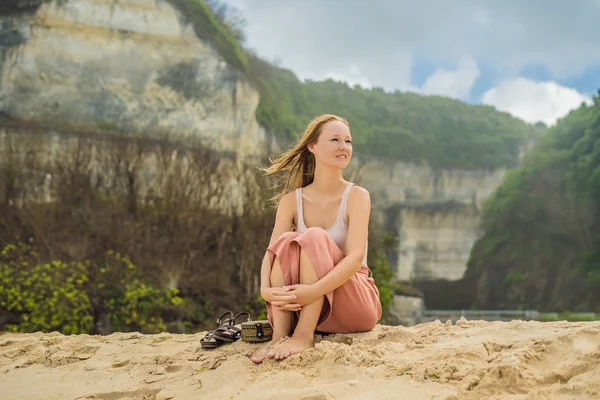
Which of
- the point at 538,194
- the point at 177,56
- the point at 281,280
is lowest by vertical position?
the point at 281,280

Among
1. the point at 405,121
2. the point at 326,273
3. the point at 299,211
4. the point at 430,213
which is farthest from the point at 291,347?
the point at 405,121

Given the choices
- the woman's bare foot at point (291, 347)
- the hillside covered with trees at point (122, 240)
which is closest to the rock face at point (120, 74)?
the hillside covered with trees at point (122, 240)

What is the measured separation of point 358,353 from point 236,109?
1561cm

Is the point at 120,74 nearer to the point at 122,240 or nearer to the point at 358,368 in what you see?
the point at 122,240

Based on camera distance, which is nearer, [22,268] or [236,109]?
[22,268]

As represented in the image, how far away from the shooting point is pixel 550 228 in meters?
19.6

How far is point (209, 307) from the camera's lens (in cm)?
982

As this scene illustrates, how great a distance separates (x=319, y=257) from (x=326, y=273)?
0.08 metres

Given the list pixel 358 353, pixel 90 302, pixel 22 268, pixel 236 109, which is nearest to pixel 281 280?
pixel 358 353

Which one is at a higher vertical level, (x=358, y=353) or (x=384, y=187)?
(x=384, y=187)

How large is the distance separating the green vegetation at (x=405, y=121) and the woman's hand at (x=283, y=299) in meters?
17.4

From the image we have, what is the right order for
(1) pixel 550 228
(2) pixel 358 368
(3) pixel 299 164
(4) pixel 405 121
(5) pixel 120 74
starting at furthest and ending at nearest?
(4) pixel 405 121, (1) pixel 550 228, (5) pixel 120 74, (3) pixel 299 164, (2) pixel 358 368

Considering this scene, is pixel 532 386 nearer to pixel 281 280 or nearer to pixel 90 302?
pixel 281 280

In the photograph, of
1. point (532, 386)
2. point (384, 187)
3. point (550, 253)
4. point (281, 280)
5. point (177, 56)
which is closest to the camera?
point (532, 386)
